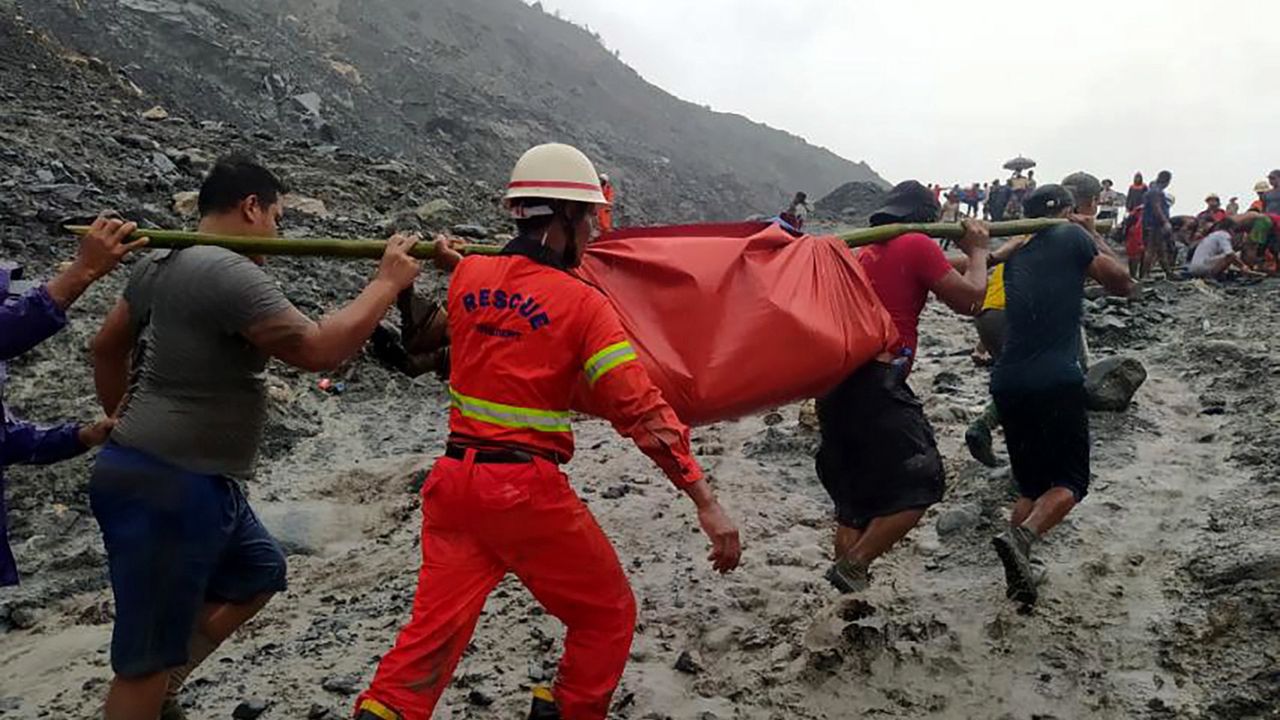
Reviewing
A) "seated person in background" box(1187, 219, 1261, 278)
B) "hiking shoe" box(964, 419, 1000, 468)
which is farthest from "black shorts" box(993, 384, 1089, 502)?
"seated person in background" box(1187, 219, 1261, 278)

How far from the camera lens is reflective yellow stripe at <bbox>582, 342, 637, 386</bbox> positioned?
8.07 ft

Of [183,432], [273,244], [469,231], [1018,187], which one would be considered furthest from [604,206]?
[1018,187]

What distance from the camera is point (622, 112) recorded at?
4794cm

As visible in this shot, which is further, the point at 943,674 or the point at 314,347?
the point at 943,674

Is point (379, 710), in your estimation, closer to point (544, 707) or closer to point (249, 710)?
point (544, 707)

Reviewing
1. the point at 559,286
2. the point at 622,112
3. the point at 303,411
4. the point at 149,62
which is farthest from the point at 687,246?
the point at 622,112

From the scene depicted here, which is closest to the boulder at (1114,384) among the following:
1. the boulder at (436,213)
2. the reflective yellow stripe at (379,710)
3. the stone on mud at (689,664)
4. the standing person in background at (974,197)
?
the stone on mud at (689,664)

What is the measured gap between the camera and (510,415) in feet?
8.13

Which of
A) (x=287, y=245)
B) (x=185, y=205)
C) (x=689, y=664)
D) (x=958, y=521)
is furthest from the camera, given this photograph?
(x=185, y=205)

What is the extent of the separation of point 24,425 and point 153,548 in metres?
0.98

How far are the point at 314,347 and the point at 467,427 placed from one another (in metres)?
0.46

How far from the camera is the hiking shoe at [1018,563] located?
364cm

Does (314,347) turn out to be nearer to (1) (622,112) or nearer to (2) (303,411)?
(2) (303,411)

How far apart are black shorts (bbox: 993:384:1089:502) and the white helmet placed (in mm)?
2328
